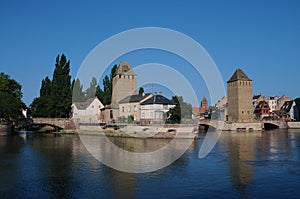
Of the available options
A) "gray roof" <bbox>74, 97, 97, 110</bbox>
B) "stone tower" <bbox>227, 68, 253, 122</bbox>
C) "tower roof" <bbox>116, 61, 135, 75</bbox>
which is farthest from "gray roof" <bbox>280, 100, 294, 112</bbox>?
"gray roof" <bbox>74, 97, 97, 110</bbox>

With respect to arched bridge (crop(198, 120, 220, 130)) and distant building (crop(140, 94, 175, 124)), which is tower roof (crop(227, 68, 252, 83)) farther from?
distant building (crop(140, 94, 175, 124))

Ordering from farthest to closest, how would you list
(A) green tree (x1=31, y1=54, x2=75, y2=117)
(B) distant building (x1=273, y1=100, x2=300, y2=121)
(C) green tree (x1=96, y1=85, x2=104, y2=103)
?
(B) distant building (x1=273, y1=100, x2=300, y2=121)
(C) green tree (x1=96, y1=85, x2=104, y2=103)
(A) green tree (x1=31, y1=54, x2=75, y2=117)

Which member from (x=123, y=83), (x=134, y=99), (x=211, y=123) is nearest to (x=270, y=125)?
(x=211, y=123)

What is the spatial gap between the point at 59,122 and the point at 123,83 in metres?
26.3

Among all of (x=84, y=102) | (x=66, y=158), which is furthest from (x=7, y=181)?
(x=84, y=102)

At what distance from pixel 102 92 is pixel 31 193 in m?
73.2

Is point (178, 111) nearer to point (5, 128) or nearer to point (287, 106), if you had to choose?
point (5, 128)

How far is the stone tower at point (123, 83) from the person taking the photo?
84375 millimetres

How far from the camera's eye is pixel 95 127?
62.1 m

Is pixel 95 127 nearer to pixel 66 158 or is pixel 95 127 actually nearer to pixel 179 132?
pixel 179 132

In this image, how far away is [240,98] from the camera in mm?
93750

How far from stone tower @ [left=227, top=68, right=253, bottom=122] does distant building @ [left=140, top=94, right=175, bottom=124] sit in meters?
31.2

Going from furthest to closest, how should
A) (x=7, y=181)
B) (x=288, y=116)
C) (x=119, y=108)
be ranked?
(x=288, y=116) → (x=119, y=108) → (x=7, y=181)

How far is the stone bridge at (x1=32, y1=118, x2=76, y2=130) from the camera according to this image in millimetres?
62062
